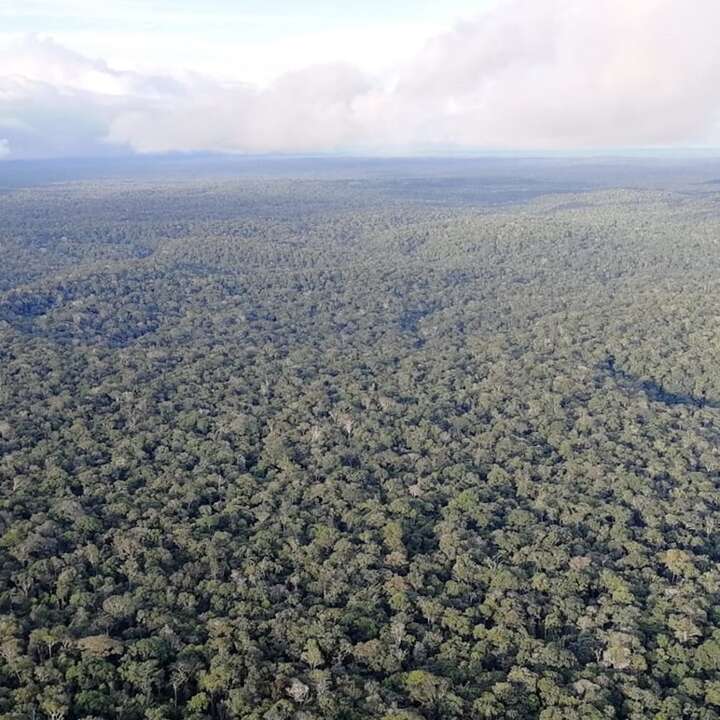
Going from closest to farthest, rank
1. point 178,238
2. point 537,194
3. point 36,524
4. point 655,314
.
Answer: point 36,524 → point 655,314 → point 178,238 → point 537,194

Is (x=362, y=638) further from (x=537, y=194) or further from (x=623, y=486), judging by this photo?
(x=537, y=194)

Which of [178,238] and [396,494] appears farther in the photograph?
[178,238]

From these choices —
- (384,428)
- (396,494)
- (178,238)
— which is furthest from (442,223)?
(396,494)

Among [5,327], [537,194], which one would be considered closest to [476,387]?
[5,327]

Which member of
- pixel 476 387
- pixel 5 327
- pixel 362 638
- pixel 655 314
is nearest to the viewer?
pixel 362 638

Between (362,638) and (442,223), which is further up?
(442,223)

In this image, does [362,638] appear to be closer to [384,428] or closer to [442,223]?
[384,428]
